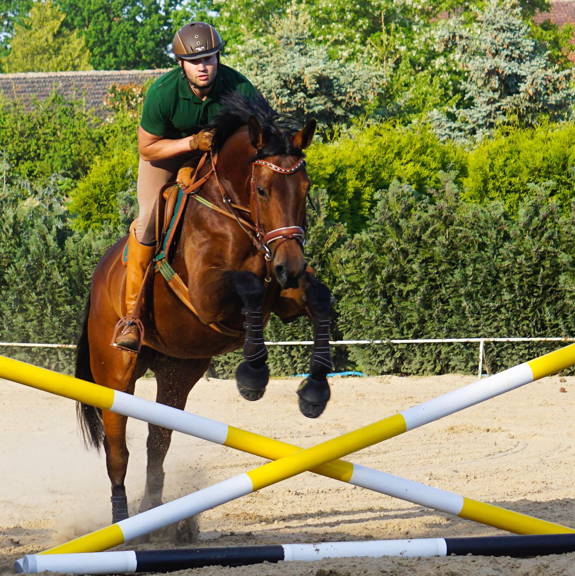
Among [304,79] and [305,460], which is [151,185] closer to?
[305,460]

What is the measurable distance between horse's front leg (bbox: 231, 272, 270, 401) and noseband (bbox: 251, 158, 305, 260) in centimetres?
18

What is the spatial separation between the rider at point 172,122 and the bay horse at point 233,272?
94mm

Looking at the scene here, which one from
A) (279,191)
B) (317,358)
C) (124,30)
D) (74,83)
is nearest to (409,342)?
(317,358)

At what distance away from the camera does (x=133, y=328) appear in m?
5.47

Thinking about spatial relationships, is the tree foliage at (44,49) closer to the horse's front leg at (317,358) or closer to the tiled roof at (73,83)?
→ the tiled roof at (73,83)

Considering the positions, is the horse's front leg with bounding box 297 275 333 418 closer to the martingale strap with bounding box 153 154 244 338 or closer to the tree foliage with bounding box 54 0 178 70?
the martingale strap with bounding box 153 154 244 338

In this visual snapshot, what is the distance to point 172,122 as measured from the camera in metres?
5.36

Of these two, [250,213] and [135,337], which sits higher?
[250,213]

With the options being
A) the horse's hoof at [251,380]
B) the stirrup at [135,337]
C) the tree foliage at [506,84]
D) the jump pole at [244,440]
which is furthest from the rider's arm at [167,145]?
the tree foliage at [506,84]

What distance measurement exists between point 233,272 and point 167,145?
34.6 inches

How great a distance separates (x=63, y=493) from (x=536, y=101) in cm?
1654

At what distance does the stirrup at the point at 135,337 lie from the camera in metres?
5.49

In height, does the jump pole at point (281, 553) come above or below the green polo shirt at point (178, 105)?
below

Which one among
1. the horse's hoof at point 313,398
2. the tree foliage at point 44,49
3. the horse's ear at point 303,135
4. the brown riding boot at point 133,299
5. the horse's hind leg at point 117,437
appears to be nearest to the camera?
the horse's hoof at point 313,398
